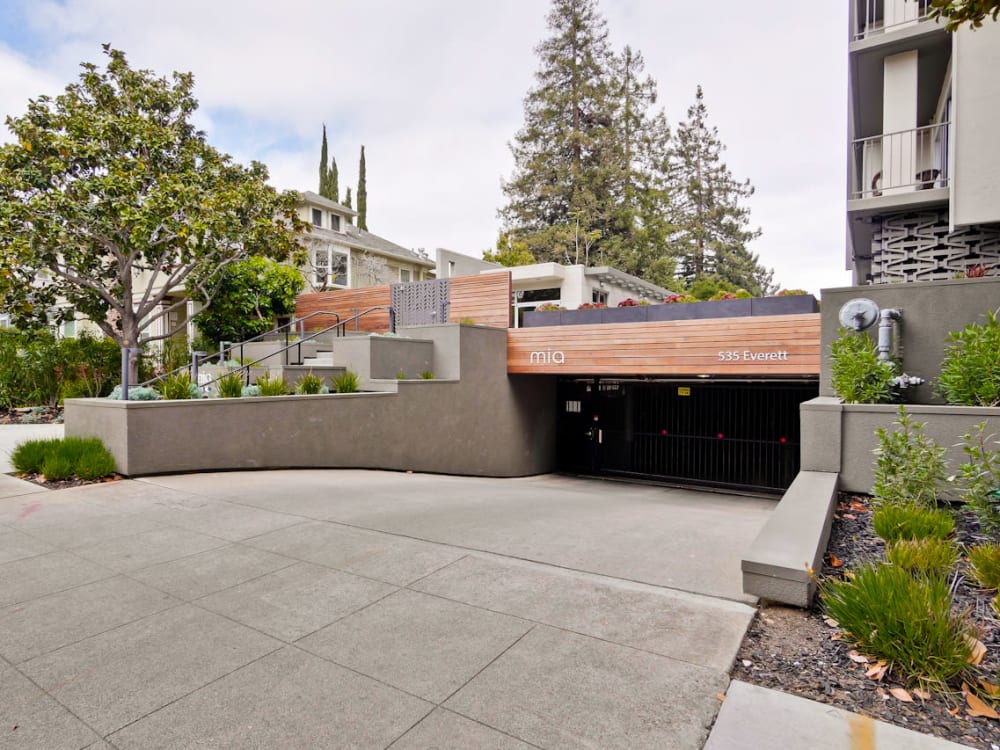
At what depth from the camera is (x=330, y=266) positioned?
23.2 metres

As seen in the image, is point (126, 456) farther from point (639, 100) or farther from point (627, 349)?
point (639, 100)

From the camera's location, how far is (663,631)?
2.87m

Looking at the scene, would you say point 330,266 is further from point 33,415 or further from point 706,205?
point 706,205

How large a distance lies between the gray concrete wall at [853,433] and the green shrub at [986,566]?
79.6 inches

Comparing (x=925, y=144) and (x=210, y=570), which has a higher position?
(x=925, y=144)

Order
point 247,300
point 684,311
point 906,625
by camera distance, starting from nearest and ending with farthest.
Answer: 1. point 906,625
2. point 684,311
3. point 247,300

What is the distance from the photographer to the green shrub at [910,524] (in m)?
3.73

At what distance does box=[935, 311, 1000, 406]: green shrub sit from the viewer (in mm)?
4949

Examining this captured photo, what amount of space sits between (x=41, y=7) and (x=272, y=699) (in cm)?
1456

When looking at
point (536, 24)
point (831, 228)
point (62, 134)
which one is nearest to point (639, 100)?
point (536, 24)

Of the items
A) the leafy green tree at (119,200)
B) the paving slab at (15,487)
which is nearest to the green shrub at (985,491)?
the paving slab at (15,487)

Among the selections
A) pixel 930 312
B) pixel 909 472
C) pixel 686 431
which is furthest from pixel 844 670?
pixel 686 431

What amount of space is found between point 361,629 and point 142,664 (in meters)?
1.02

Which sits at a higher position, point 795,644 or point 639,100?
point 639,100
